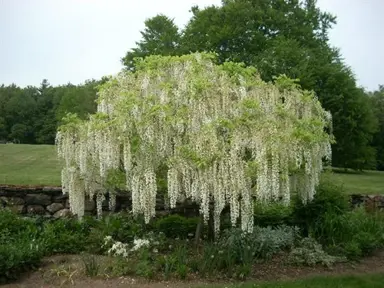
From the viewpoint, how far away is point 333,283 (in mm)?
6754

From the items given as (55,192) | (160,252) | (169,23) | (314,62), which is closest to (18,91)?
(169,23)

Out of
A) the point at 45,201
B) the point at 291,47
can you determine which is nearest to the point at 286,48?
the point at 291,47

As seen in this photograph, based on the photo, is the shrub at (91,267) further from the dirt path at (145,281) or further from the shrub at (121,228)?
the shrub at (121,228)

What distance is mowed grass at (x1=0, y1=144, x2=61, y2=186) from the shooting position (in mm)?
12646

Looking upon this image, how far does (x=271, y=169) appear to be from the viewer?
21.3ft

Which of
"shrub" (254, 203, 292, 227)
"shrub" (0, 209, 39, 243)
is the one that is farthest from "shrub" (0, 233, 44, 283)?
"shrub" (254, 203, 292, 227)

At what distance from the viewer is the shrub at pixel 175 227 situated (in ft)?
29.8

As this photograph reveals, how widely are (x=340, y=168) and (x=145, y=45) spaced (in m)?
14.1

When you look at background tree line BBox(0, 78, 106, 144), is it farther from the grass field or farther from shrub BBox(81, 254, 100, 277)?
shrub BBox(81, 254, 100, 277)

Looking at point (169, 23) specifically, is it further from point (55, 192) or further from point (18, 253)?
Answer: point (18, 253)

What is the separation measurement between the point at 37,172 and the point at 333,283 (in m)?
11.5

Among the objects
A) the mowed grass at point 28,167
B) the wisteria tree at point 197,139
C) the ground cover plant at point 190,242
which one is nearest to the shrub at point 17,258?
the ground cover plant at point 190,242

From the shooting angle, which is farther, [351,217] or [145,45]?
[145,45]

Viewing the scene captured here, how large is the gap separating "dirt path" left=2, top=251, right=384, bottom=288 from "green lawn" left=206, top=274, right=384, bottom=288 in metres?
0.25
